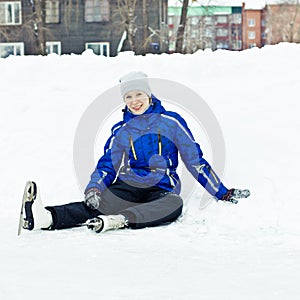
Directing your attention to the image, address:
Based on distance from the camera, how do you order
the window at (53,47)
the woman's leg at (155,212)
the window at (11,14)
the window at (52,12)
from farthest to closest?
the window at (11,14) → the window at (52,12) → the window at (53,47) → the woman's leg at (155,212)

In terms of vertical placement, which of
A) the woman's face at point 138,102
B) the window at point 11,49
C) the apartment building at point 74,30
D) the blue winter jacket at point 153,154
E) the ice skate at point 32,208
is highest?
the apartment building at point 74,30

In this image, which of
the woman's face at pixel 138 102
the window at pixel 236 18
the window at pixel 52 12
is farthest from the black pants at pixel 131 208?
the window at pixel 236 18

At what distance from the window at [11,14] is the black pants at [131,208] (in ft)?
75.8

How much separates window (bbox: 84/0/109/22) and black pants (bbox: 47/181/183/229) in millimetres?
21912

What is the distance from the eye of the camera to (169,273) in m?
3.19

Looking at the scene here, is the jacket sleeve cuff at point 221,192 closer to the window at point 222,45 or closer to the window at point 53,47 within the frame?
the window at point 53,47

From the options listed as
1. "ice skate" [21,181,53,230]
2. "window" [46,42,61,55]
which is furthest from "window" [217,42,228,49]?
"ice skate" [21,181,53,230]

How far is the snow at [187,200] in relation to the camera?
9.96 feet

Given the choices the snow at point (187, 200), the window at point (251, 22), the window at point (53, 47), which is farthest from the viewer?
the window at point (251, 22)

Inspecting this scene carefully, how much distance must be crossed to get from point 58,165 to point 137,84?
1184 millimetres

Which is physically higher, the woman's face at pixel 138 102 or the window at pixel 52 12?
the window at pixel 52 12

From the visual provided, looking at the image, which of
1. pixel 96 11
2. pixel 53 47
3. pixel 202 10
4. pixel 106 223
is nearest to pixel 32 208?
pixel 106 223

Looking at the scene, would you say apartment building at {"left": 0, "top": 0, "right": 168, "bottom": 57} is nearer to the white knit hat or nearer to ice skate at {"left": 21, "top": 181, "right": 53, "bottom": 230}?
the white knit hat

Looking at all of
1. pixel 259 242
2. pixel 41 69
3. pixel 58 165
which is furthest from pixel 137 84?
pixel 41 69
